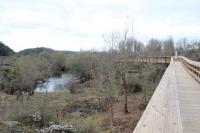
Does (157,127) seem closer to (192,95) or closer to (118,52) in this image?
(192,95)

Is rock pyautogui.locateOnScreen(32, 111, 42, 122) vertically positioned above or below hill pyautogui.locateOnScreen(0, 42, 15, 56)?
below

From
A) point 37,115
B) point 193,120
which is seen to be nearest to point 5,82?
point 37,115

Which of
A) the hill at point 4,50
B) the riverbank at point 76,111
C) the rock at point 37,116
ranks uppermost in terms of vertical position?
the hill at point 4,50

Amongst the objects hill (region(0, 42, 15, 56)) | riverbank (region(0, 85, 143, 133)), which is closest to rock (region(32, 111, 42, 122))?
riverbank (region(0, 85, 143, 133))

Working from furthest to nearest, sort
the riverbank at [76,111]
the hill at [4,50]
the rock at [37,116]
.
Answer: the hill at [4,50] < the riverbank at [76,111] < the rock at [37,116]

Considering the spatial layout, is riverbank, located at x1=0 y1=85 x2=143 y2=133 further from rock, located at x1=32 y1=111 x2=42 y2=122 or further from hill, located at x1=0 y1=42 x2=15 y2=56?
hill, located at x1=0 y1=42 x2=15 y2=56

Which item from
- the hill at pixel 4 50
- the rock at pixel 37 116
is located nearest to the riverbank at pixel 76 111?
the rock at pixel 37 116

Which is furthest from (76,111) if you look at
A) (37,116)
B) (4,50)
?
(4,50)

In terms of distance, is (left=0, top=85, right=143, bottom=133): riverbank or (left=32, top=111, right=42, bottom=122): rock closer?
(left=32, top=111, right=42, bottom=122): rock

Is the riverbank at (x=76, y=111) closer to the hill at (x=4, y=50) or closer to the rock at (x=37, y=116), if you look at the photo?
the rock at (x=37, y=116)

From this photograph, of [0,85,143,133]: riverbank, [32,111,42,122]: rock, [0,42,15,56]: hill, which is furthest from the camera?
[0,42,15,56]: hill

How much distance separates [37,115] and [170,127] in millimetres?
21746

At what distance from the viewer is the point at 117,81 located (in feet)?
127

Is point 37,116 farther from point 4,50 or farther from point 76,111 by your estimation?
point 4,50
